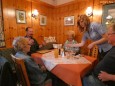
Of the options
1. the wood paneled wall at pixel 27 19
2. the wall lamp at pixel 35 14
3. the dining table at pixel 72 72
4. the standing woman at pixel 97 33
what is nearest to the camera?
the dining table at pixel 72 72

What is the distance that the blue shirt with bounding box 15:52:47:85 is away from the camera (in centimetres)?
135

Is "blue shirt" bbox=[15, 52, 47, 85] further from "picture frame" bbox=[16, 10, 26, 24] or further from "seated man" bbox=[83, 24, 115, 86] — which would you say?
"picture frame" bbox=[16, 10, 26, 24]

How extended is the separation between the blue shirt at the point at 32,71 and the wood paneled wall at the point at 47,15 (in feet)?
5.63

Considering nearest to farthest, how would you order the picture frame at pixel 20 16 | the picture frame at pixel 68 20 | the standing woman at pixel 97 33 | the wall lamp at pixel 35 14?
1. the standing woman at pixel 97 33
2. the picture frame at pixel 20 16
3. the wall lamp at pixel 35 14
4. the picture frame at pixel 68 20

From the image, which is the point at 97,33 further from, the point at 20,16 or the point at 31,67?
the point at 20,16

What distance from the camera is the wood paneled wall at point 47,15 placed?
2.82 meters

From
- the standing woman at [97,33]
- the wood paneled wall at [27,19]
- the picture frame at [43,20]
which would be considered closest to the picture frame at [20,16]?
the wood paneled wall at [27,19]

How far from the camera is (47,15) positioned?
4.01 meters

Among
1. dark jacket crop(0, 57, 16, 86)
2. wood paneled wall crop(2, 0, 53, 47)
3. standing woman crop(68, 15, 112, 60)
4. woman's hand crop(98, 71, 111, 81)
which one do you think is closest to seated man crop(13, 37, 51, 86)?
dark jacket crop(0, 57, 16, 86)

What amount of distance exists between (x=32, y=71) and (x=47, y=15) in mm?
3005

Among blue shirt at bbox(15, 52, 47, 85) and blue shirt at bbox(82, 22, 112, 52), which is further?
blue shirt at bbox(82, 22, 112, 52)

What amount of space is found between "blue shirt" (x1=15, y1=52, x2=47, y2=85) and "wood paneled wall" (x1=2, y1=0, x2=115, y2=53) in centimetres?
172

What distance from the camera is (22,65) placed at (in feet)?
4.03

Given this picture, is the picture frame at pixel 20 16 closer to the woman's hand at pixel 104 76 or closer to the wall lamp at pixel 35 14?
the wall lamp at pixel 35 14
